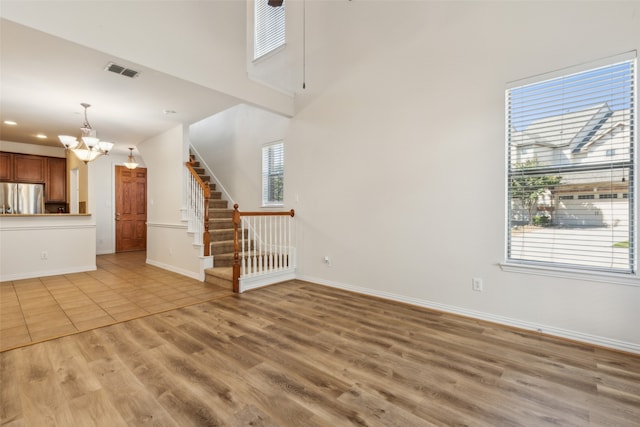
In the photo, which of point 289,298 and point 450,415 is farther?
point 289,298

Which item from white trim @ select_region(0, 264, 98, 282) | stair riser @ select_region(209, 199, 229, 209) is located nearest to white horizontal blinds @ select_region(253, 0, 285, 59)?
stair riser @ select_region(209, 199, 229, 209)

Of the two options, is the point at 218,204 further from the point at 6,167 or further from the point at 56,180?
the point at 6,167

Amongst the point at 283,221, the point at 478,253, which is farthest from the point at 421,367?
the point at 283,221

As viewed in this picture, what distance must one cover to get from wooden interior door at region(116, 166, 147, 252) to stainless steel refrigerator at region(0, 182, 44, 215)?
1.59 metres

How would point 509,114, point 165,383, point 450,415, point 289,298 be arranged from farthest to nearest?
point 289,298 < point 509,114 < point 165,383 < point 450,415

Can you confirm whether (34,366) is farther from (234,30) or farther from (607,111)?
(607,111)

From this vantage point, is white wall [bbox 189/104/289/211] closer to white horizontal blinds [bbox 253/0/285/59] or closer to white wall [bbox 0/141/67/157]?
white horizontal blinds [bbox 253/0/285/59]

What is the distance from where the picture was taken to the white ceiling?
2.77 metres

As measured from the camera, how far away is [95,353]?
7.79ft

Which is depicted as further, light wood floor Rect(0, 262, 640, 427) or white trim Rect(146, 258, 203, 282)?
white trim Rect(146, 258, 203, 282)

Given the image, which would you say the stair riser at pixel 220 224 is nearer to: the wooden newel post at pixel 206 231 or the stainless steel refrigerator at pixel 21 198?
the wooden newel post at pixel 206 231

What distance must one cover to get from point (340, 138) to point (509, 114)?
2123 mm

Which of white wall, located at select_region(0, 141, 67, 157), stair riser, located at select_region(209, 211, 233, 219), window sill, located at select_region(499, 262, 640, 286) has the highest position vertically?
white wall, located at select_region(0, 141, 67, 157)

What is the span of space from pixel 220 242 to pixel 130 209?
483 centimetres
